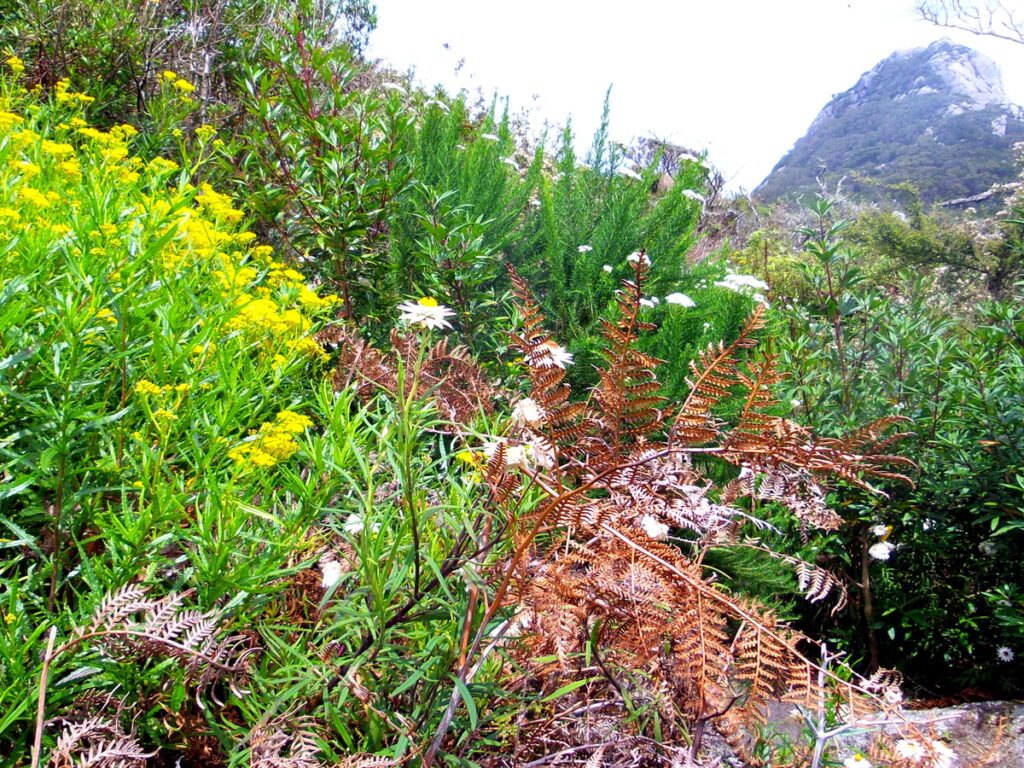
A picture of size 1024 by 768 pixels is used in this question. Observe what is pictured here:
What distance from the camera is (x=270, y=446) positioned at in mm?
1398

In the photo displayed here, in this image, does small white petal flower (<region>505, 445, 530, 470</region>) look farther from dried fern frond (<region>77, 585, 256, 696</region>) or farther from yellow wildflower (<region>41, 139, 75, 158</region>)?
yellow wildflower (<region>41, 139, 75, 158</region>)

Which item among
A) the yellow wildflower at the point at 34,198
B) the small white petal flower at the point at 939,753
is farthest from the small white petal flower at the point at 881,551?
the yellow wildflower at the point at 34,198

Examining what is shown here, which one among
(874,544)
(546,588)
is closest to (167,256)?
(546,588)

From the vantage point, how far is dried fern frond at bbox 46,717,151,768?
0.96m

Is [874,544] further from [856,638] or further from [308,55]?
[308,55]

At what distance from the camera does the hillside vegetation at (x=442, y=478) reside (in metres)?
0.96

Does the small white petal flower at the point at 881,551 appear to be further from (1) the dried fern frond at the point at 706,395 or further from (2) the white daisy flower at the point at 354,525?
(1) the dried fern frond at the point at 706,395

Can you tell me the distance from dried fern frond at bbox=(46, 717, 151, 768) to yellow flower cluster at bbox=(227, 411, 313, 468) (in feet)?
1.68

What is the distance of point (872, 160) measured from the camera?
33.2 m

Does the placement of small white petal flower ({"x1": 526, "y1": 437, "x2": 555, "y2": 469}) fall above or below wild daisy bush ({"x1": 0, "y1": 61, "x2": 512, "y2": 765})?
above

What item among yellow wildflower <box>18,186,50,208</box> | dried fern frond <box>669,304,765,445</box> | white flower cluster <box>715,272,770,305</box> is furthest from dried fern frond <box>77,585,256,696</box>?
white flower cluster <box>715,272,770,305</box>

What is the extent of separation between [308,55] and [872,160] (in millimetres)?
37122

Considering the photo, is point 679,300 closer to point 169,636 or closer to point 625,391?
point 625,391

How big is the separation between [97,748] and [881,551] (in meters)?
3.05
